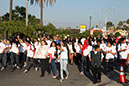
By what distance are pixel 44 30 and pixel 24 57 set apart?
40.6 ft

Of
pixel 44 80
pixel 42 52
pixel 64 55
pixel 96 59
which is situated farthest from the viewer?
pixel 42 52

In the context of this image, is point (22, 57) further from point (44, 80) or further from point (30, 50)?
point (44, 80)

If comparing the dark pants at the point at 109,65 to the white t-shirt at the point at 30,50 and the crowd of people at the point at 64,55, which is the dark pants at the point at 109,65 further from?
the white t-shirt at the point at 30,50

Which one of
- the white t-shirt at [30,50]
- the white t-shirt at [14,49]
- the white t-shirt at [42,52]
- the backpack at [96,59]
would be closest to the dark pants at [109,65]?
the backpack at [96,59]

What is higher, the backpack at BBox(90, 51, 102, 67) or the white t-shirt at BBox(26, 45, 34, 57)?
the white t-shirt at BBox(26, 45, 34, 57)

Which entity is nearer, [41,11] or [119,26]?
[41,11]

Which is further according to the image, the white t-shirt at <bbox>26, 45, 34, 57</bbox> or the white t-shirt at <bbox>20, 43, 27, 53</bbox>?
the white t-shirt at <bbox>20, 43, 27, 53</bbox>

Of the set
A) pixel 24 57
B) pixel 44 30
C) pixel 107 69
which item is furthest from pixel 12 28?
pixel 107 69

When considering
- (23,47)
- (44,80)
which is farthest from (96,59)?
(23,47)

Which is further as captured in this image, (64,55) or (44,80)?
(44,80)

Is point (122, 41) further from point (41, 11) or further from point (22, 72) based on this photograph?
point (41, 11)

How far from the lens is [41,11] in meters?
28.3

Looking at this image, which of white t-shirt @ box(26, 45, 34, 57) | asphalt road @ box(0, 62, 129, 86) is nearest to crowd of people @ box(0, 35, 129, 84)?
white t-shirt @ box(26, 45, 34, 57)

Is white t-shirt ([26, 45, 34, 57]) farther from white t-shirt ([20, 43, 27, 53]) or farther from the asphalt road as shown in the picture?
the asphalt road
